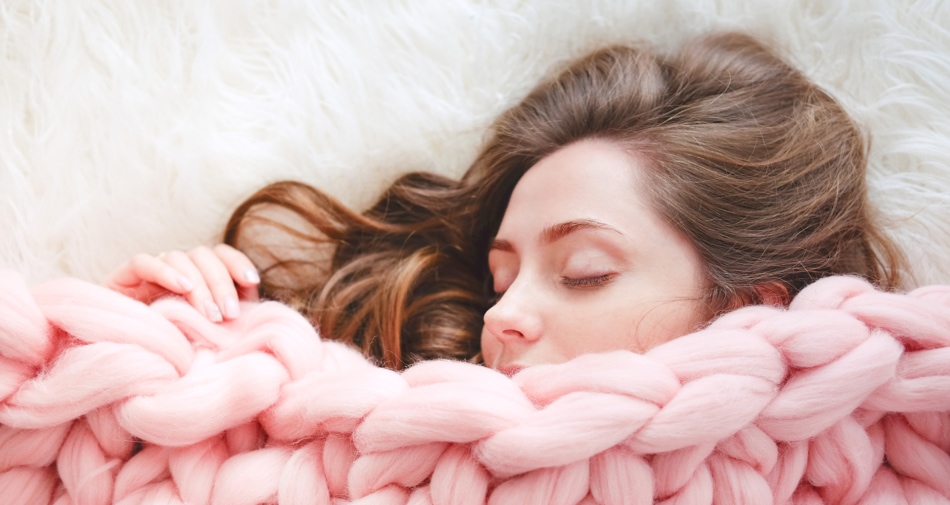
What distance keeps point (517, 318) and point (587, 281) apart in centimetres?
9

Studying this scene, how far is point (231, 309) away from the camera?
94cm

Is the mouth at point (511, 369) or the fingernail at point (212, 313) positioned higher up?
the fingernail at point (212, 313)

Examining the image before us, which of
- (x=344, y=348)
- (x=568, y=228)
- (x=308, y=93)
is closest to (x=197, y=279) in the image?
(x=344, y=348)

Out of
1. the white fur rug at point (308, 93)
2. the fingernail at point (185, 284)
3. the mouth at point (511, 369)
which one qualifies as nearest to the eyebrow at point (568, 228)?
the mouth at point (511, 369)

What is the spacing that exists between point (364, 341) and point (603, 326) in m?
0.38

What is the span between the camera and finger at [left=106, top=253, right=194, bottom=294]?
0.93m

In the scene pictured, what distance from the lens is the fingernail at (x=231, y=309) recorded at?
0.94 metres

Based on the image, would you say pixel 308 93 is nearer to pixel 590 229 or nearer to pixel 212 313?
pixel 212 313

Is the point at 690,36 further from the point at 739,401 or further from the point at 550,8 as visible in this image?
the point at 739,401

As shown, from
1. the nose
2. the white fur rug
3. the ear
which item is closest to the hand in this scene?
the white fur rug

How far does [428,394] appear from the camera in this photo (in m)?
0.70

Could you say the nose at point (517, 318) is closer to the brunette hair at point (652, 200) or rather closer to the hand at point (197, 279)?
the brunette hair at point (652, 200)

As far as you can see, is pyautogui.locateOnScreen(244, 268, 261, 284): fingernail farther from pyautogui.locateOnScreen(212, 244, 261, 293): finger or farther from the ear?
the ear

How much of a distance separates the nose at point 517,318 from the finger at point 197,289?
1.09 feet
